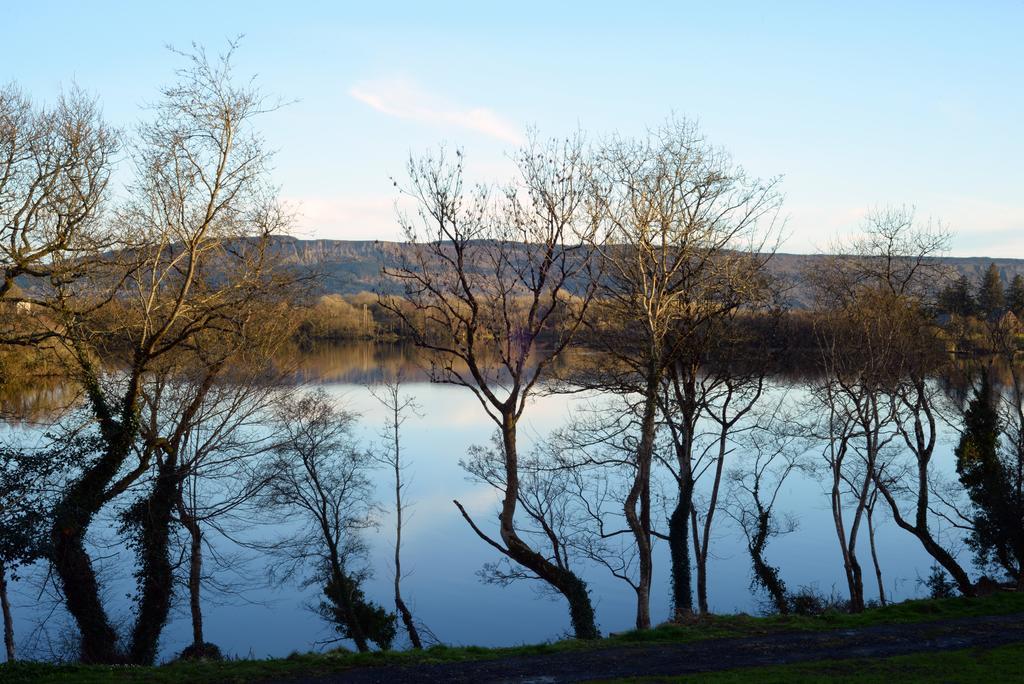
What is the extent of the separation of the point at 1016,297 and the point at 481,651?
66.6 metres

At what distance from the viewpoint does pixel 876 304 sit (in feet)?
67.6

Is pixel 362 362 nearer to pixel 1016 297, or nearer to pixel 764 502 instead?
pixel 764 502

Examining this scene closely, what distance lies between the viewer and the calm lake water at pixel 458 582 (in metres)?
19.0

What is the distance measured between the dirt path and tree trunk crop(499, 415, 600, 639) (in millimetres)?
3776

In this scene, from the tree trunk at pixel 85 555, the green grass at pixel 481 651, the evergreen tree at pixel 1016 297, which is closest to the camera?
the green grass at pixel 481 651

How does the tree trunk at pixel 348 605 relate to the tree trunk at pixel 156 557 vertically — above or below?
below

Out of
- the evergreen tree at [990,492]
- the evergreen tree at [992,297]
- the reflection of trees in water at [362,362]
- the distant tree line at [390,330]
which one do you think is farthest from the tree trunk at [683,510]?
the evergreen tree at [992,297]

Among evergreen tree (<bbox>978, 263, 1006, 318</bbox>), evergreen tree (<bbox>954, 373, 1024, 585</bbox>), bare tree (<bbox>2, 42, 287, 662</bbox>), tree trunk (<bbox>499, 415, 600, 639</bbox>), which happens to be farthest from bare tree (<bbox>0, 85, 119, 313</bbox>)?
evergreen tree (<bbox>978, 263, 1006, 318</bbox>)

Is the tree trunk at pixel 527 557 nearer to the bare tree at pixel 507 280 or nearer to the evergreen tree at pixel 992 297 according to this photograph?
the bare tree at pixel 507 280

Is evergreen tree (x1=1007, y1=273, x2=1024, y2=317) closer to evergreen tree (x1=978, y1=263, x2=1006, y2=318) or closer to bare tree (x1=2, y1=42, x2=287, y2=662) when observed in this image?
evergreen tree (x1=978, y1=263, x2=1006, y2=318)

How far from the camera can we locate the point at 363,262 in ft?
634

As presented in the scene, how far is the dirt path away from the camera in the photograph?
9.81 m

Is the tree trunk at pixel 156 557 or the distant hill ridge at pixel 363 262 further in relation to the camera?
the distant hill ridge at pixel 363 262

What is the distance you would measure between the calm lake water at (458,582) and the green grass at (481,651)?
6812mm
